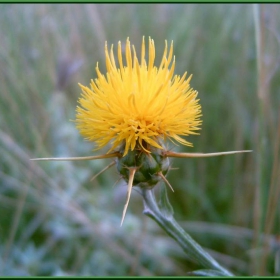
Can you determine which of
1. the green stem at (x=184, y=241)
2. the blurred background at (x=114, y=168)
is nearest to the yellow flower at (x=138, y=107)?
the green stem at (x=184, y=241)

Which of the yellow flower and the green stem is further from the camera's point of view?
the green stem

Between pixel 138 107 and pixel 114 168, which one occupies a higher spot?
pixel 138 107

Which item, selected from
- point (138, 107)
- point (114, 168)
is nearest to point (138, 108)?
point (138, 107)

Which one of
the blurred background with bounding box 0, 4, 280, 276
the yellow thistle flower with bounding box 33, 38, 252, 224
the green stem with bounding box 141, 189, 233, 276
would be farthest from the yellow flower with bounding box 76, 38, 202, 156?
the blurred background with bounding box 0, 4, 280, 276

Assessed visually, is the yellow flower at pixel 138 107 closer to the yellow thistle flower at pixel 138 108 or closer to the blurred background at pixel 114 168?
the yellow thistle flower at pixel 138 108

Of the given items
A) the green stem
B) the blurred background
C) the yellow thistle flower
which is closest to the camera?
the yellow thistle flower

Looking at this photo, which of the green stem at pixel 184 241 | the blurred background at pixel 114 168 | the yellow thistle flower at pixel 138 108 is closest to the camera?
the yellow thistle flower at pixel 138 108

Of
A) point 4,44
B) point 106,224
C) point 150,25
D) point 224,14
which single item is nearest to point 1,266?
point 106,224

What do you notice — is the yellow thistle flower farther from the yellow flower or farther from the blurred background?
the blurred background

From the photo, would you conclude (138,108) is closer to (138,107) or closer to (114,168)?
(138,107)
